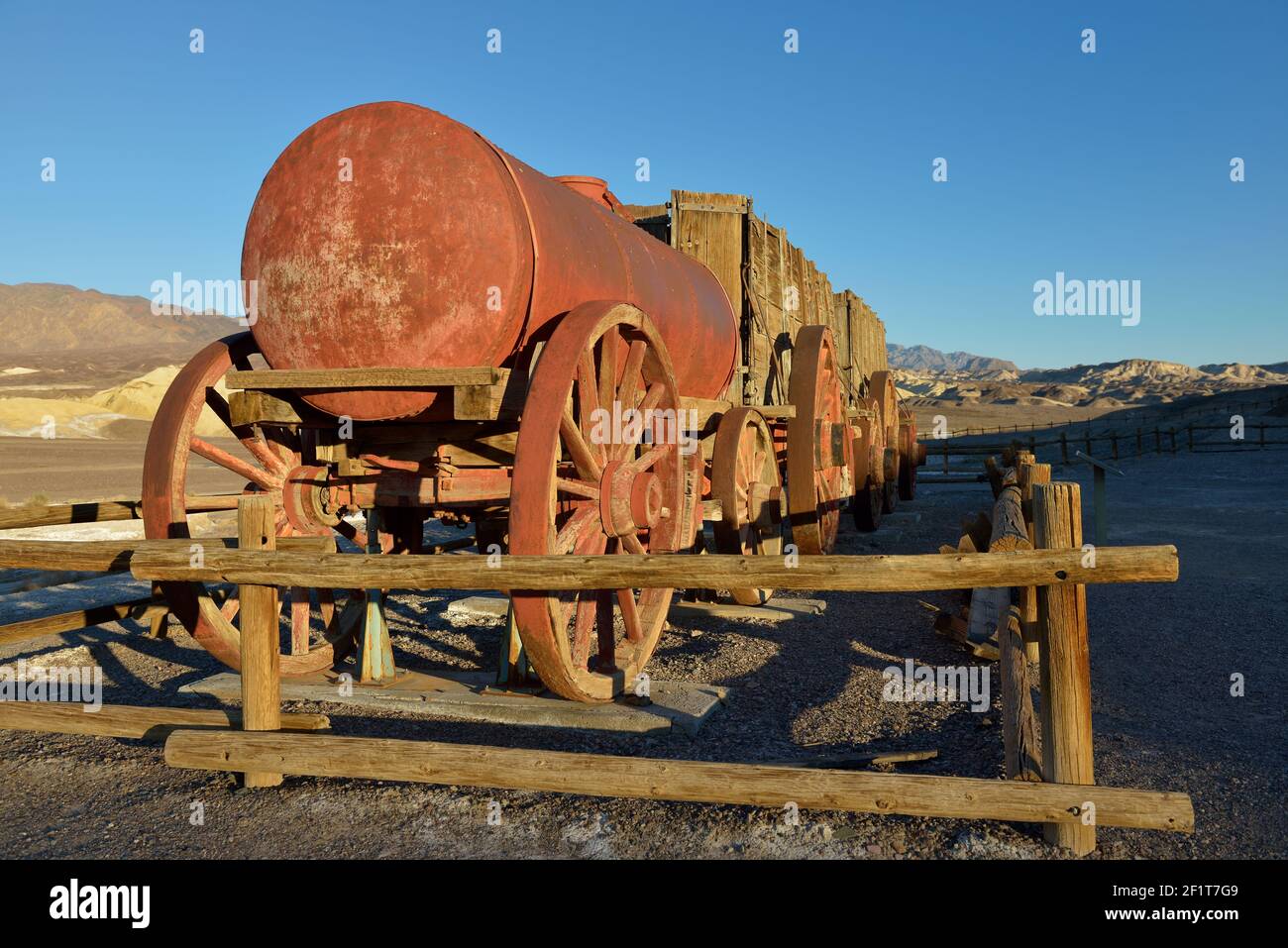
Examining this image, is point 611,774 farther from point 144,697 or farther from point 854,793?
point 144,697

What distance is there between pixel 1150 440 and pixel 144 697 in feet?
101

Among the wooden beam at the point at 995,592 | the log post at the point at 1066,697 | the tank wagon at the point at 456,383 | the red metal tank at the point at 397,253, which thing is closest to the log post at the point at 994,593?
the wooden beam at the point at 995,592

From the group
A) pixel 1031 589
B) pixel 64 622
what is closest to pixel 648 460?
pixel 1031 589

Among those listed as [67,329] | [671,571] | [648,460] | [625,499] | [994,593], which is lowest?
[994,593]

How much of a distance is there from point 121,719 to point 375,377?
6.18ft

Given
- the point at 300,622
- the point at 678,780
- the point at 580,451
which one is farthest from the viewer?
the point at 300,622

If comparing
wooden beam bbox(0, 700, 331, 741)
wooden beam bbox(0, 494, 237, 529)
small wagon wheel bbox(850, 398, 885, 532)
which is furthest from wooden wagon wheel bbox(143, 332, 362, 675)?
small wagon wheel bbox(850, 398, 885, 532)

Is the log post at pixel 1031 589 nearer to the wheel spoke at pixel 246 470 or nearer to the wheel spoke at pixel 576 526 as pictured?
the wheel spoke at pixel 576 526

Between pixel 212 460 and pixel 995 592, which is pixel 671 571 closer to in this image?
pixel 212 460

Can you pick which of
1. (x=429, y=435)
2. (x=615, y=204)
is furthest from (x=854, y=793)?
(x=615, y=204)

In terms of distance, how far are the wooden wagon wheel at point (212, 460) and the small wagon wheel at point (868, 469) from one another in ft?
22.5

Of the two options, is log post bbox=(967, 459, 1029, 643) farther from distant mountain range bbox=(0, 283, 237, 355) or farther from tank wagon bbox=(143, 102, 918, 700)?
distant mountain range bbox=(0, 283, 237, 355)

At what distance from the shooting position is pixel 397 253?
3.63 m

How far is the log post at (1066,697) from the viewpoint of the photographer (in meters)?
2.84
